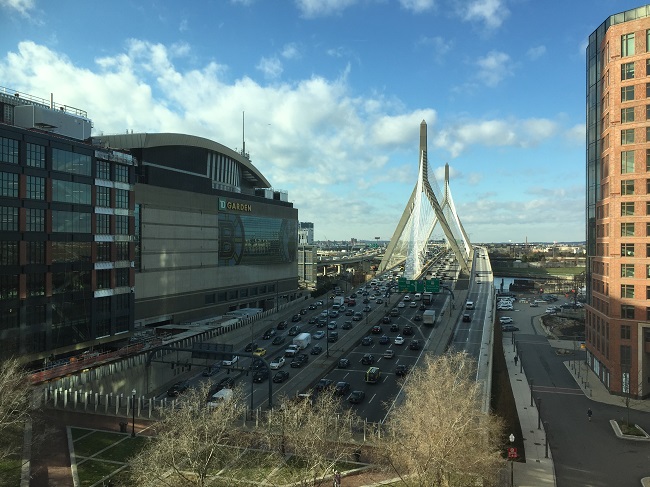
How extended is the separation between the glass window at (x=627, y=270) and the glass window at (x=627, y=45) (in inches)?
845

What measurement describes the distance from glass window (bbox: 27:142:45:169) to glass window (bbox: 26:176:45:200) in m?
1.31

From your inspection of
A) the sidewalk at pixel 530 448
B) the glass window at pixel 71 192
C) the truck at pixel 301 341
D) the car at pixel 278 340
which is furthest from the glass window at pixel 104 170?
the sidewalk at pixel 530 448

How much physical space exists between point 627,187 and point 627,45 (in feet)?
47.9

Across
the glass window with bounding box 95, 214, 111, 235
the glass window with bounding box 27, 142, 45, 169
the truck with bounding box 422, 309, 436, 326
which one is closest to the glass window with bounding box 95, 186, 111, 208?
the glass window with bounding box 95, 214, 111, 235

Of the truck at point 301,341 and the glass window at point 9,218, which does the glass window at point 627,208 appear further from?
the glass window at point 9,218

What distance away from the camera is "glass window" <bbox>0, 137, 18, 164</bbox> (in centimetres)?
4281

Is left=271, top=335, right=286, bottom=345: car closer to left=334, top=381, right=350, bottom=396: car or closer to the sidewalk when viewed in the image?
left=334, top=381, right=350, bottom=396: car

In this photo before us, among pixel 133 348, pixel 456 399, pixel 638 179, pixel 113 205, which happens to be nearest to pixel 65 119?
pixel 113 205

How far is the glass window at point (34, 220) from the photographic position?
45.1m

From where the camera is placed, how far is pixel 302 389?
44.6 meters

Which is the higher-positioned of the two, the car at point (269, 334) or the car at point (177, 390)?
the car at point (269, 334)

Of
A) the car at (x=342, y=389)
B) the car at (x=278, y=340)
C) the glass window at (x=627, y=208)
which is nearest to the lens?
the car at (x=342, y=389)

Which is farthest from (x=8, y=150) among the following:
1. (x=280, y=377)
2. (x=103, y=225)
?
(x=280, y=377)

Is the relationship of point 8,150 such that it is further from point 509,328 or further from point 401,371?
point 509,328
